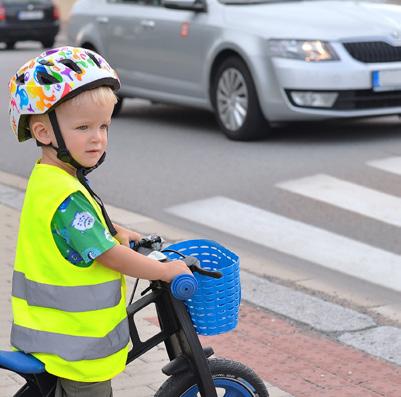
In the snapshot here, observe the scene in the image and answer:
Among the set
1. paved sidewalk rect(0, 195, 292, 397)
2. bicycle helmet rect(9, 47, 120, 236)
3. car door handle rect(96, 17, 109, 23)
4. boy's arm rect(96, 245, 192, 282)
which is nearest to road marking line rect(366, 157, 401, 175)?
paved sidewalk rect(0, 195, 292, 397)

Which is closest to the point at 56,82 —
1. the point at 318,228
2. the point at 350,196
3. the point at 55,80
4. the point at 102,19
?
the point at 55,80

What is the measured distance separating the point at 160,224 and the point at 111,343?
4805 millimetres

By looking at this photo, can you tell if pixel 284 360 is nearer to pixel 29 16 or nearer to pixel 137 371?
pixel 137 371

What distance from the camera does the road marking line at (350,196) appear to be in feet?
27.6

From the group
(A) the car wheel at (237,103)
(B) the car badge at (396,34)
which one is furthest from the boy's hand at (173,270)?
(B) the car badge at (396,34)

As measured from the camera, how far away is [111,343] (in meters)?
3.45

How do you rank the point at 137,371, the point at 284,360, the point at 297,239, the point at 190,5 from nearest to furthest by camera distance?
the point at 137,371
the point at 284,360
the point at 297,239
the point at 190,5

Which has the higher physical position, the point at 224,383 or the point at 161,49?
the point at 224,383

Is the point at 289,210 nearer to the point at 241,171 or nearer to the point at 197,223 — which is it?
the point at 197,223

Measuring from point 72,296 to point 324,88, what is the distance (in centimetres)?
752

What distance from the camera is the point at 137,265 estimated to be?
3.42 metres

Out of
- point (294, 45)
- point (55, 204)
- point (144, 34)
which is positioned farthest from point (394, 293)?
point (144, 34)

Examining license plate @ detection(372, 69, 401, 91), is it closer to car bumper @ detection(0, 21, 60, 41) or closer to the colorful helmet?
the colorful helmet

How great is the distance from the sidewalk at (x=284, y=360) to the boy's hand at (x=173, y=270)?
1.49 metres
